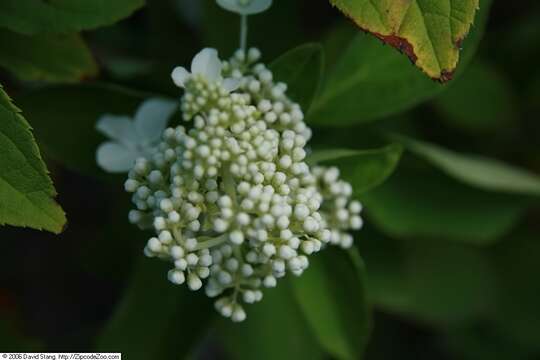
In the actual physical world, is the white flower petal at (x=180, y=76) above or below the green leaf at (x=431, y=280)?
above

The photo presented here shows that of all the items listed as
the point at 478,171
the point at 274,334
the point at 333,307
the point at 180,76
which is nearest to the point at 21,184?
the point at 180,76

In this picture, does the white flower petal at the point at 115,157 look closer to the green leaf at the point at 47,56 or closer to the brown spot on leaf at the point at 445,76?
the green leaf at the point at 47,56

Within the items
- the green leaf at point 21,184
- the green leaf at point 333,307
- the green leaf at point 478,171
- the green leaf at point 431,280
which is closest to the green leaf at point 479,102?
the green leaf at point 478,171

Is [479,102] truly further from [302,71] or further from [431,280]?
[302,71]

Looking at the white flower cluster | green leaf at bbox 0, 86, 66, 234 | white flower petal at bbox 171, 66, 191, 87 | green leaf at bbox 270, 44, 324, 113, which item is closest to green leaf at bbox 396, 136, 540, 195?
green leaf at bbox 270, 44, 324, 113

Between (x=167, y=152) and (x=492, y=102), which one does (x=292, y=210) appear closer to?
(x=167, y=152)

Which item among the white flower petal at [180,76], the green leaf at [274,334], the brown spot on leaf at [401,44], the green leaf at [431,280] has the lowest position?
the green leaf at [431,280]
